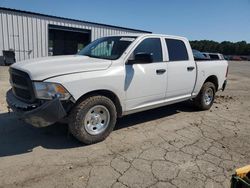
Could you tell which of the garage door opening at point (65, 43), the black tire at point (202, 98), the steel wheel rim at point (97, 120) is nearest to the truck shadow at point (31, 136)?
the steel wheel rim at point (97, 120)

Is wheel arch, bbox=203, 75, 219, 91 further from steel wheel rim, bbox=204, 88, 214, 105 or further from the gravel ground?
the gravel ground

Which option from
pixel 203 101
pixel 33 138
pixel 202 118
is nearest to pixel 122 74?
pixel 33 138

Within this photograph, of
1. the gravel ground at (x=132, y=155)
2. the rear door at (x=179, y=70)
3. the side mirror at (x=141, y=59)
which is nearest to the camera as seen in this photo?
the gravel ground at (x=132, y=155)

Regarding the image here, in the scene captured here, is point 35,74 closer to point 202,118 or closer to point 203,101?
point 202,118

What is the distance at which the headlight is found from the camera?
3811 mm

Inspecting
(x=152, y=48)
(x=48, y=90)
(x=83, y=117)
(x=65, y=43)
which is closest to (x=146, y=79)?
(x=152, y=48)

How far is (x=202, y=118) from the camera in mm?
6367

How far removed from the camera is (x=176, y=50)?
5.86 metres

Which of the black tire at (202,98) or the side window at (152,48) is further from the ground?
the side window at (152,48)

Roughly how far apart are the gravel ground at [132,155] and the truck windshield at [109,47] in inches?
62.4

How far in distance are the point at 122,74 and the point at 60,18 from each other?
15.9 meters

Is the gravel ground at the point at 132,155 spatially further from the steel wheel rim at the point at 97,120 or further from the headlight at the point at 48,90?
the headlight at the point at 48,90

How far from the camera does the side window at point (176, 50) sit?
18.5 feet

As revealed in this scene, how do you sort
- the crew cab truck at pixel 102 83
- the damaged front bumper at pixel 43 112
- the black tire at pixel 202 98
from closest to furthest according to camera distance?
the damaged front bumper at pixel 43 112
the crew cab truck at pixel 102 83
the black tire at pixel 202 98
